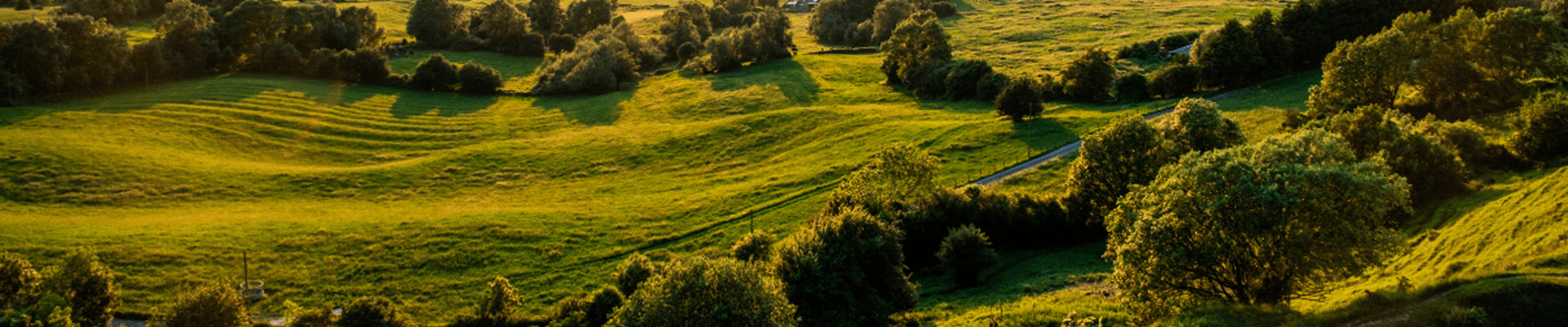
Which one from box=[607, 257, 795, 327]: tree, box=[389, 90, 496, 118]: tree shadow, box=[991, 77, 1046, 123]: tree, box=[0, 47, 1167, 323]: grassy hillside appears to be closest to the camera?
box=[607, 257, 795, 327]: tree

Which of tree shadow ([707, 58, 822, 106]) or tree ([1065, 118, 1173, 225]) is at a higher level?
tree shadow ([707, 58, 822, 106])

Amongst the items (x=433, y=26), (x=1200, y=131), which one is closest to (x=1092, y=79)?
(x=1200, y=131)

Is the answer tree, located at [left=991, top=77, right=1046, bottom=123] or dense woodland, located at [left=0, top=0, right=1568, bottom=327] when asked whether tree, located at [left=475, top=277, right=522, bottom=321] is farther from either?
tree, located at [left=991, top=77, right=1046, bottom=123]

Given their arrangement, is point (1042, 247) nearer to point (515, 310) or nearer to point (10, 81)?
point (515, 310)

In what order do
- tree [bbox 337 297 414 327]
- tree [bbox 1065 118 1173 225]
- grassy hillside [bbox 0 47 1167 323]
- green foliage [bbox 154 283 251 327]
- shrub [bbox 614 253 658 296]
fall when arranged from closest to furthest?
green foliage [bbox 154 283 251 327]
tree [bbox 337 297 414 327]
shrub [bbox 614 253 658 296]
tree [bbox 1065 118 1173 225]
grassy hillside [bbox 0 47 1167 323]

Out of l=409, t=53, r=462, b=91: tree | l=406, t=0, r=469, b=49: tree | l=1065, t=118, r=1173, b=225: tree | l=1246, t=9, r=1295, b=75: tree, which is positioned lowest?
l=1065, t=118, r=1173, b=225: tree

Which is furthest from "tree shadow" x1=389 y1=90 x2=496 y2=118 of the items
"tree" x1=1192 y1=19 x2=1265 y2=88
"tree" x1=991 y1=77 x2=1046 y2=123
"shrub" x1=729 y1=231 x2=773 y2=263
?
"tree" x1=1192 y1=19 x2=1265 y2=88

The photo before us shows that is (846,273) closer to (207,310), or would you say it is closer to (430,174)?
(207,310)

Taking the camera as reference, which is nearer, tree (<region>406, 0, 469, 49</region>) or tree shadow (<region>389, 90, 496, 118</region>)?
tree shadow (<region>389, 90, 496, 118</region>)
